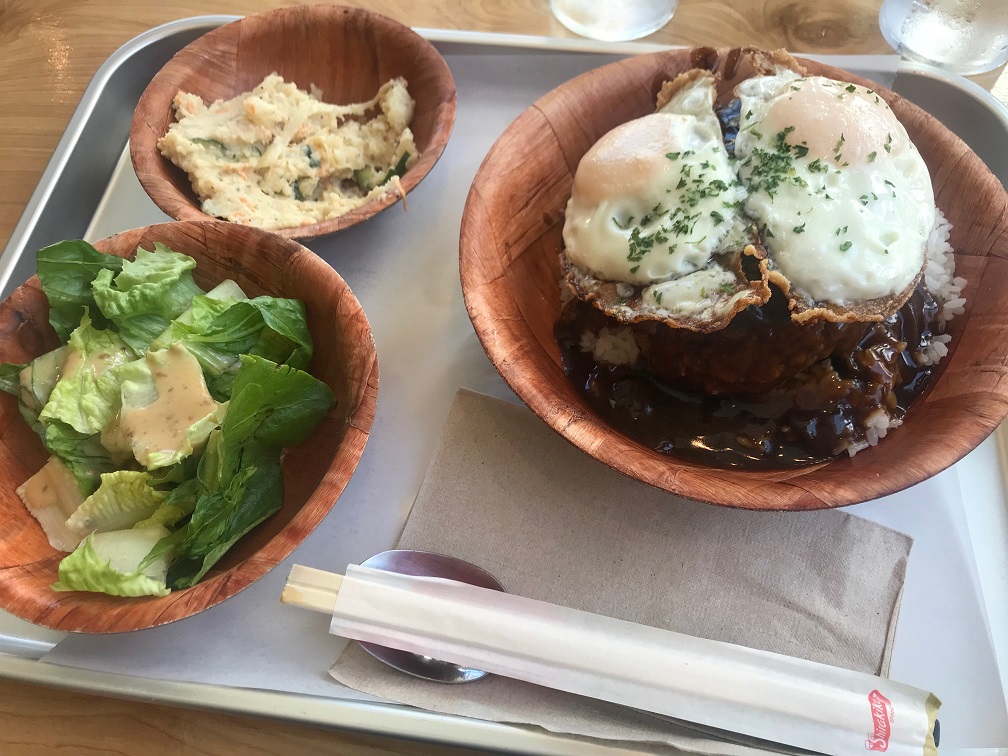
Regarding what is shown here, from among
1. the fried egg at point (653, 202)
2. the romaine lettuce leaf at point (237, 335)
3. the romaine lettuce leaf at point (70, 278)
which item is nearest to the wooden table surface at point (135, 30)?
the romaine lettuce leaf at point (70, 278)

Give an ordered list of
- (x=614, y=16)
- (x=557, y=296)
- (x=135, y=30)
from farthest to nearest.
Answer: (x=135, y=30)
(x=614, y=16)
(x=557, y=296)

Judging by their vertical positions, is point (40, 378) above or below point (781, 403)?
above

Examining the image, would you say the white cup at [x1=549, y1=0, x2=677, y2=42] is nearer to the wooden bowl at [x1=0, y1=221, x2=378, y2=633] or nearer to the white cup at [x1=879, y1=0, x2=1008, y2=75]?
the white cup at [x1=879, y1=0, x2=1008, y2=75]

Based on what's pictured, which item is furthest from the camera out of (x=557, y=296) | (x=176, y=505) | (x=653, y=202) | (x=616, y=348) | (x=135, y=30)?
(x=135, y=30)

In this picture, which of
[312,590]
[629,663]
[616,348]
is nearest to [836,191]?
[616,348]

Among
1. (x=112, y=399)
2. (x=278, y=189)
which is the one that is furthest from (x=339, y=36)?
(x=112, y=399)

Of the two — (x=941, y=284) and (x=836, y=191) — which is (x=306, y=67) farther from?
(x=941, y=284)

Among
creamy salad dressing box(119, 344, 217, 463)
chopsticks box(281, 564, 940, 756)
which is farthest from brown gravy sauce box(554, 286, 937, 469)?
creamy salad dressing box(119, 344, 217, 463)

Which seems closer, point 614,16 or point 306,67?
point 306,67
